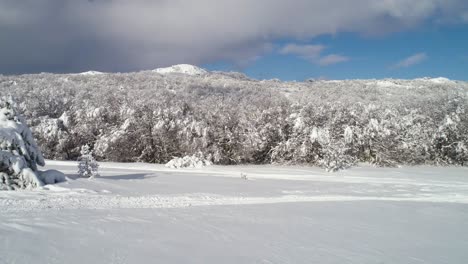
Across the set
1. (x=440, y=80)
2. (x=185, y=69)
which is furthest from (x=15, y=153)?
(x=185, y=69)

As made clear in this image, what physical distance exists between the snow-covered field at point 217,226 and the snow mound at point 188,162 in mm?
11150

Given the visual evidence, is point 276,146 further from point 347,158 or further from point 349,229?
point 349,229

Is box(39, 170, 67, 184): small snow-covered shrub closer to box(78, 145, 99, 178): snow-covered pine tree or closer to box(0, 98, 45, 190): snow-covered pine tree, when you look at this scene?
box(0, 98, 45, 190): snow-covered pine tree

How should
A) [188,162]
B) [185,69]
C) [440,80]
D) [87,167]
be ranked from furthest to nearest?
[185,69] < [440,80] < [188,162] < [87,167]

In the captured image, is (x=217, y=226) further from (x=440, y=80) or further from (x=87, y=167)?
(x=440, y=80)

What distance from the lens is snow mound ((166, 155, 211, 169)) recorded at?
24.5 m

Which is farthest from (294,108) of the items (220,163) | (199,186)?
(199,186)

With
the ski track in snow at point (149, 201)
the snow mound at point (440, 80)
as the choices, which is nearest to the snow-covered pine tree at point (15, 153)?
the ski track in snow at point (149, 201)

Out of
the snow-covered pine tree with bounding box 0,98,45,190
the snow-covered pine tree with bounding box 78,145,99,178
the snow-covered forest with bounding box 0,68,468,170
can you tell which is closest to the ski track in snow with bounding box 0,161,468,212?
the snow-covered pine tree with bounding box 0,98,45,190

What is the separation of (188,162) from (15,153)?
609 inches

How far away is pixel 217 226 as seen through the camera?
735 cm

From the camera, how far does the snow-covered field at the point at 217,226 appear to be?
5375mm

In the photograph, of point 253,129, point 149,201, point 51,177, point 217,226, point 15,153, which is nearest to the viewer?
point 217,226

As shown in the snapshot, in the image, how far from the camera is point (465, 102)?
29453mm
